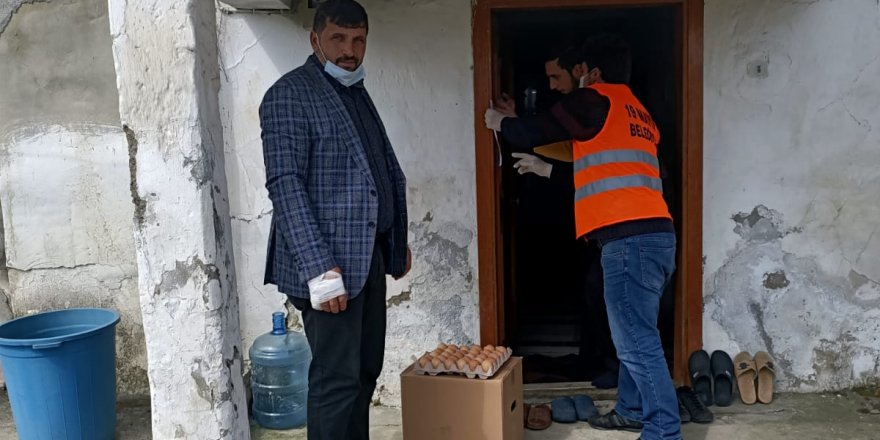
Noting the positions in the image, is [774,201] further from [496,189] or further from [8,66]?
[8,66]

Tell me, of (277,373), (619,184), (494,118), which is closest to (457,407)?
(619,184)

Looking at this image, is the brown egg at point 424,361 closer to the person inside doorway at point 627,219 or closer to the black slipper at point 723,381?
the person inside doorway at point 627,219

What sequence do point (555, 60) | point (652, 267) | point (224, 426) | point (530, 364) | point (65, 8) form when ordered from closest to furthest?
point (224, 426)
point (652, 267)
point (555, 60)
point (65, 8)
point (530, 364)

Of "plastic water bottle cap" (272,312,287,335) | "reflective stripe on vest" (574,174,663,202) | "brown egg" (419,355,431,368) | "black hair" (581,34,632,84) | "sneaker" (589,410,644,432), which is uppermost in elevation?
"black hair" (581,34,632,84)

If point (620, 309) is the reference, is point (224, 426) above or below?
below

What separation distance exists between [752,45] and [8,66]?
13.6 feet

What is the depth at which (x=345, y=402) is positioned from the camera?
2578mm

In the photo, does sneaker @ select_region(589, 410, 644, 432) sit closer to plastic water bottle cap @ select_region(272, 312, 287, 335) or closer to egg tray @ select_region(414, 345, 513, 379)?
egg tray @ select_region(414, 345, 513, 379)

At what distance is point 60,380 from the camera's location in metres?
3.62

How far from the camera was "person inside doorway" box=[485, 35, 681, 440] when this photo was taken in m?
3.09

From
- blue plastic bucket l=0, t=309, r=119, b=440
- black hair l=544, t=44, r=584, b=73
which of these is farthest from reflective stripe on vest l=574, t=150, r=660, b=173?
blue plastic bucket l=0, t=309, r=119, b=440

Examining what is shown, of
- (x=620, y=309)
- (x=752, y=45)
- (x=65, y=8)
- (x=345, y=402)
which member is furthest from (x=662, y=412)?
(x=65, y=8)

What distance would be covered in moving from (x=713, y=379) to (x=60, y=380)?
11.1 ft

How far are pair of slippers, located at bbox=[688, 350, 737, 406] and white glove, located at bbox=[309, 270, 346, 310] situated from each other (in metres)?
2.34
